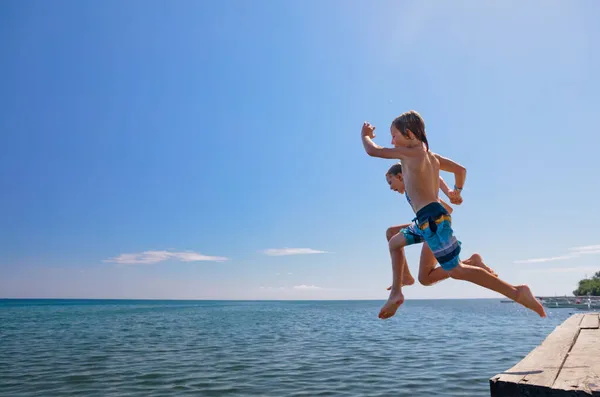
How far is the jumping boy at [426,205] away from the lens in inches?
156

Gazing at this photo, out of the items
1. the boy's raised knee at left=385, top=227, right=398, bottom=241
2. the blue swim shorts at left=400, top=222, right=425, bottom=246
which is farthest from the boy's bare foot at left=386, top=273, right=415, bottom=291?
the blue swim shorts at left=400, top=222, right=425, bottom=246

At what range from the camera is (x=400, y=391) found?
12.1m

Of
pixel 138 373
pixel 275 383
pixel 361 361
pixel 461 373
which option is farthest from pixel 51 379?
pixel 461 373

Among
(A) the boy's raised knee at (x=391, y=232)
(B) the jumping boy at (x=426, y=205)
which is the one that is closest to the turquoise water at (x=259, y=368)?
(A) the boy's raised knee at (x=391, y=232)

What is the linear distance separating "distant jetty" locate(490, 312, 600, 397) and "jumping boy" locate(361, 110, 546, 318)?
500 mm

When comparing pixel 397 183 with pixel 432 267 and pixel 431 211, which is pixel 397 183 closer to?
pixel 431 211

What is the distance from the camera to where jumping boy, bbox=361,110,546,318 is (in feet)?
13.0

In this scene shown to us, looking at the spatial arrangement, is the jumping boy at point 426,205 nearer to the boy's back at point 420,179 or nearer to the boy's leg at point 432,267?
the boy's back at point 420,179

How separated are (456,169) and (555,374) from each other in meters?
2.11

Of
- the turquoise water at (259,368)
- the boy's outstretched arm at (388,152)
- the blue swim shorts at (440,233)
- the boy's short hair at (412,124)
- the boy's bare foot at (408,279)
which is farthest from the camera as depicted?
the turquoise water at (259,368)

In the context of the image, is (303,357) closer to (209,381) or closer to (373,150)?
(209,381)

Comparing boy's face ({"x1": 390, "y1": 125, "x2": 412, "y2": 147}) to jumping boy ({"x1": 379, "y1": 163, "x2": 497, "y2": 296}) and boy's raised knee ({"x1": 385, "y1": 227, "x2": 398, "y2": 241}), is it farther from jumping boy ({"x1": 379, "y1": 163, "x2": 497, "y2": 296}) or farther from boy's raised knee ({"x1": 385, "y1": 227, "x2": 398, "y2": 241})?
boy's raised knee ({"x1": 385, "y1": 227, "x2": 398, "y2": 241})

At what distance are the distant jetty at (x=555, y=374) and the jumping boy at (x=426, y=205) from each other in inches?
19.7

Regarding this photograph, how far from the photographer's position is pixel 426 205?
4.03 metres
